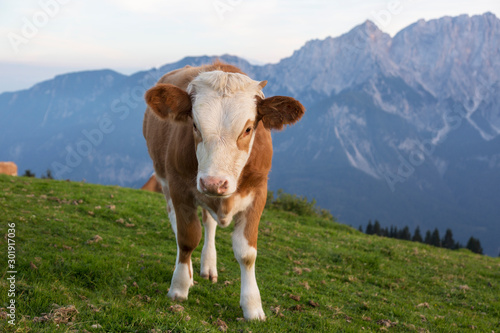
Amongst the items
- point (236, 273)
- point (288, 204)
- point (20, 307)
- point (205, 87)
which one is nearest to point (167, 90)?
point (205, 87)

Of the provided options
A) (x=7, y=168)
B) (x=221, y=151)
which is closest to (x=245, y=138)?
(x=221, y=151)

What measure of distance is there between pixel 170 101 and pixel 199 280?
350 centimetres

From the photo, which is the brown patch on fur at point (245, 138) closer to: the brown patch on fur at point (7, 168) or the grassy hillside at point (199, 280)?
the grassy hillside at point (199, 280)

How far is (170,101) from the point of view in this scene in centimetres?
513

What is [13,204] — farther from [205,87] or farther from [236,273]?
[205,87]

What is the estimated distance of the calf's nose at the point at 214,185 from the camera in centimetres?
434

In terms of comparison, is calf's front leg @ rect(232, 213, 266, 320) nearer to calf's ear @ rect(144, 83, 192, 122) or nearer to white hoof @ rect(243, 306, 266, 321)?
white hoof @ rect(243, 306, 266, 321)

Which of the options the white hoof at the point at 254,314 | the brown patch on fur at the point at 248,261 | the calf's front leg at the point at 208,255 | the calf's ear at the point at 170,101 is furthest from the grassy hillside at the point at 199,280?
the calf's ear at the point at 170,101

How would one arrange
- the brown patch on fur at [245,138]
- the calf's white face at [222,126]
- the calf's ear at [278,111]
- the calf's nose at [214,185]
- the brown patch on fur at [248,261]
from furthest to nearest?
the brown patch on fur at [248,261] < the calf's ear at [278,111] < the brown patch on fur at [245,138] < the calf's white face at [222,126] < the calf's nose at [214,185]

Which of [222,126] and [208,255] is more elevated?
[222,126]

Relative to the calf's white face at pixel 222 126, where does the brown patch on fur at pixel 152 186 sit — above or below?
below

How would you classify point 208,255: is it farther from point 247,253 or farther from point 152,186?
point 152,186

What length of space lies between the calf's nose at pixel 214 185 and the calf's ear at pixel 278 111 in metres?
1.24

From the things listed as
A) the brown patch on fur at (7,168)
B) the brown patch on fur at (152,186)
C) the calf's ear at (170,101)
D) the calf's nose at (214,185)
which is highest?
the calf's ear at (170,101)
